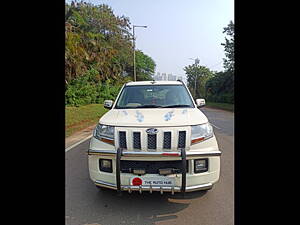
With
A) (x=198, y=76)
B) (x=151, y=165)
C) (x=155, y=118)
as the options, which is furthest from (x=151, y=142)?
(x=198, y=76)

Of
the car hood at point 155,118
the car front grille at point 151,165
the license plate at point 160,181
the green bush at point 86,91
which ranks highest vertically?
the green bush at point 86,91

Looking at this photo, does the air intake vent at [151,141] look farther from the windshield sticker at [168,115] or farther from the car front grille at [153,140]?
the windshield sticker at [168,115]

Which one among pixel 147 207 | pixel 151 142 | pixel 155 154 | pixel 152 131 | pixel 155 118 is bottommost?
pixel 147 207

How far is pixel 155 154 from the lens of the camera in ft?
7.96

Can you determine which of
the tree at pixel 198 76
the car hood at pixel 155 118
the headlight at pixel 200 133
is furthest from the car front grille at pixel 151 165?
the tree at pixel 198 76

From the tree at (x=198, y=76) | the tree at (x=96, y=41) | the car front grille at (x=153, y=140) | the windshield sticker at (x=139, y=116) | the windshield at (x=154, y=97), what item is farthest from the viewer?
the tree at (x=198, y=76)

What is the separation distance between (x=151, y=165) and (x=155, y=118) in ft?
2.11

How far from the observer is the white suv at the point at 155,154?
8.05 feet

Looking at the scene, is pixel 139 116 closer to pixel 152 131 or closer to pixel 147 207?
pixel 152 131
